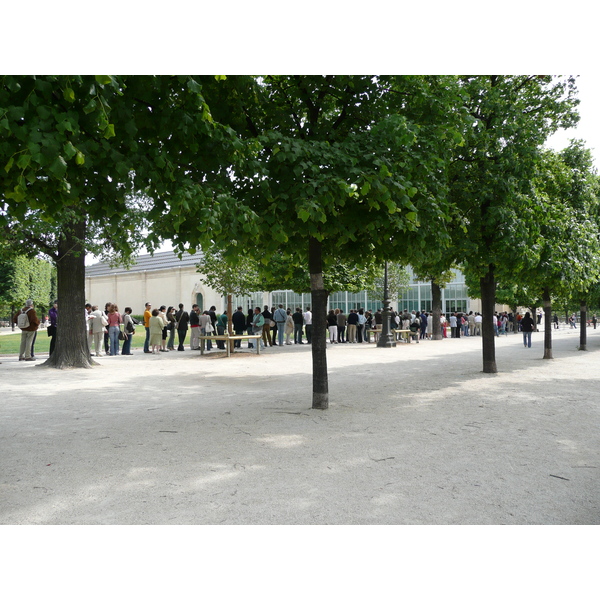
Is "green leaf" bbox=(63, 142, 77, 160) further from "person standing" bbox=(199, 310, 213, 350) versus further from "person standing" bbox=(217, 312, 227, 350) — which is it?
"person standing" bbox=(199, 310, 213, 350)

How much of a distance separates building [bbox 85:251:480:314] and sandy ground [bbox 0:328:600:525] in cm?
3799

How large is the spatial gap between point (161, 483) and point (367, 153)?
4824 mm

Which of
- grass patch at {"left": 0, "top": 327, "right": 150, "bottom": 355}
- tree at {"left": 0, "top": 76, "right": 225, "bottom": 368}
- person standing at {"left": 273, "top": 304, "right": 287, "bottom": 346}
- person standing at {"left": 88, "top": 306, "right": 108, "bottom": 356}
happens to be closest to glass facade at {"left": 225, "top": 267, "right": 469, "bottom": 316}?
grass patch at {"left": 0, "top": 327, "right": 150, "bottom": 355}

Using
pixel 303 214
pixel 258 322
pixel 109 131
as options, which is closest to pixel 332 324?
pixel 258 322

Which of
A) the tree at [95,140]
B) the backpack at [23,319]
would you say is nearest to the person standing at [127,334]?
the backpack at [23,319]

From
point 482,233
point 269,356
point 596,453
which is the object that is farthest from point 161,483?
point 269,356

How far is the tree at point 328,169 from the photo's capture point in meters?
6.60

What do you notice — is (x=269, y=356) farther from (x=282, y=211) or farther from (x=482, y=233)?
(x=282, y=211)

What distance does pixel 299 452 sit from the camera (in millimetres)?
6172

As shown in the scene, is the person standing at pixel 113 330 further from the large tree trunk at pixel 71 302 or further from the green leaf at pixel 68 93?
the green leaf at pixel 68 93

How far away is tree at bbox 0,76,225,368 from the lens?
14.1 feet

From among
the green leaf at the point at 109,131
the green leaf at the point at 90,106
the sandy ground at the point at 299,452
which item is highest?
Result: the green leaf at the point at 90,106

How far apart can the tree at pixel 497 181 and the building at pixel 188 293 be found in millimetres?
36647

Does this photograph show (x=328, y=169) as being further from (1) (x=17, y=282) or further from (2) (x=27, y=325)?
(1) (x=17, y=282)
